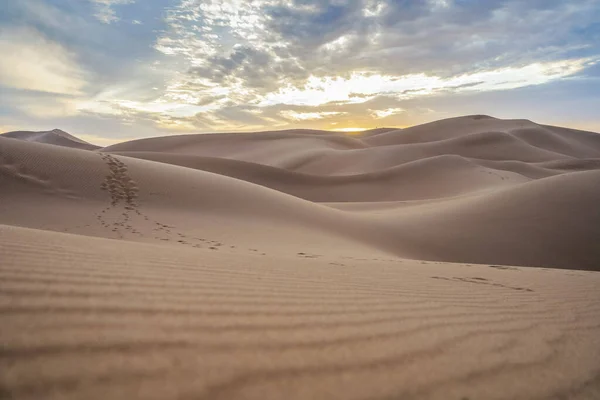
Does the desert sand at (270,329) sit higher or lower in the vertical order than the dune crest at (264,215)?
lower

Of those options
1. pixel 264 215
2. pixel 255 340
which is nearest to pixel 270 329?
pixel 255 340

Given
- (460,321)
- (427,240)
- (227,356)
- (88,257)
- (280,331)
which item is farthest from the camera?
(427,240)

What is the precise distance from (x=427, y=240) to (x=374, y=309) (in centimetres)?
881

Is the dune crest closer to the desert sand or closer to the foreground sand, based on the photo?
the desert sand

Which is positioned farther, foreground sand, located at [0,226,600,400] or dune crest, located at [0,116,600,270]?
dune crest, located at [0,116,600,270]

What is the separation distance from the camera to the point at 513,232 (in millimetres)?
10469

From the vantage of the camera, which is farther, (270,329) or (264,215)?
(264,215)

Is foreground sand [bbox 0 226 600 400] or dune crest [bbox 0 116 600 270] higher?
dune crest [bbox 0 116 600 270]

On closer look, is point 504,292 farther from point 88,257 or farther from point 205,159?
point 205,159

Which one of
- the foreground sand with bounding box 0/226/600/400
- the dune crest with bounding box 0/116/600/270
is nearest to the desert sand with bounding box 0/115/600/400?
the foreground sand with bounding box 0/226/600/400

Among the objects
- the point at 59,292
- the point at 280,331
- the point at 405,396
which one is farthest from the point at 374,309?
the point at 59,292

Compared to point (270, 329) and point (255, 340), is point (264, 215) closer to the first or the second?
point (270, 329)

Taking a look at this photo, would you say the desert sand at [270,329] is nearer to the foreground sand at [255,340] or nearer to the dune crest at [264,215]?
the foreground sand at [255,340]

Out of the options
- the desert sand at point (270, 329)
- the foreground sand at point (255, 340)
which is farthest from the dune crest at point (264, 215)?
the foreground sand at point (255, 340)
